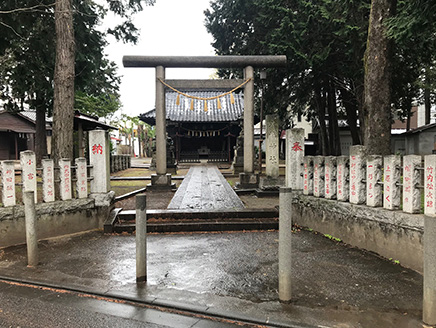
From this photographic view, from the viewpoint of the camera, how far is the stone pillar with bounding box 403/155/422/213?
452cm

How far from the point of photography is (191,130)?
2623 cm

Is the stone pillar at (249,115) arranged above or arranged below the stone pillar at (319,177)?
above

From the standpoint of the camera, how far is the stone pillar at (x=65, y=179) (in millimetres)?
6441

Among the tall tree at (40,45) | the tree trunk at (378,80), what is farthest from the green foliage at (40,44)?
the tree trunk at (378,80)

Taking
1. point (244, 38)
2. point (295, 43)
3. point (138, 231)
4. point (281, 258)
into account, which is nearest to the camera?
point (281, 258)

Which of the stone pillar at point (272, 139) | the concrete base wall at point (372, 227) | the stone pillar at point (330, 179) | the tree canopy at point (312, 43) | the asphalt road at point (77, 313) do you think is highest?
the tree canopy at point (312, 43)

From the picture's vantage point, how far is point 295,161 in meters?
7.60

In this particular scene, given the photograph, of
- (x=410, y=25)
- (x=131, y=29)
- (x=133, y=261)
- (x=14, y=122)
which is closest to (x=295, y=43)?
(x=410, y=25)

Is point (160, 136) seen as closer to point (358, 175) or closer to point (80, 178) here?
point (80, 178)

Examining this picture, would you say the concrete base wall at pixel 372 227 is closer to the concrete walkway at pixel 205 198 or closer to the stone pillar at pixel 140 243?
the concrete walkway at pixel 205 198

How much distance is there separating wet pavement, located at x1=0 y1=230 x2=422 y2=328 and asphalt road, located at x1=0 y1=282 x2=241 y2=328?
16 centimetres

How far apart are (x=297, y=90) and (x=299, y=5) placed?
181 inches

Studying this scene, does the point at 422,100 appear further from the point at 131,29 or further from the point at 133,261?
the point at 133,261

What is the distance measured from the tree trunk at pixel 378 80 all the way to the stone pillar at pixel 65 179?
7.82 m
